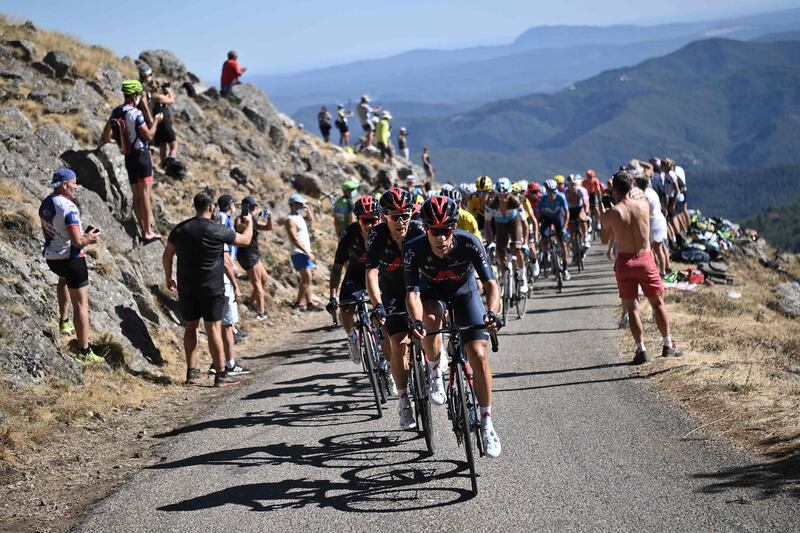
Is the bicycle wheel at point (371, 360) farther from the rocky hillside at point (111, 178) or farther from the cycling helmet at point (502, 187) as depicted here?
the cycling helmet at point (502, 187)

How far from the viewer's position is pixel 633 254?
11.2 m

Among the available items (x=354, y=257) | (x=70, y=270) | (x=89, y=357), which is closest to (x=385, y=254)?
(x=354, y=257)

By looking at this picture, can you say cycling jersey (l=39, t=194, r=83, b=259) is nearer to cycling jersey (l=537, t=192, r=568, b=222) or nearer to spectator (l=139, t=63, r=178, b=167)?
spectator (l=139, t=63, r=178, b=167)

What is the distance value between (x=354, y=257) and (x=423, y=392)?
3.06 meters

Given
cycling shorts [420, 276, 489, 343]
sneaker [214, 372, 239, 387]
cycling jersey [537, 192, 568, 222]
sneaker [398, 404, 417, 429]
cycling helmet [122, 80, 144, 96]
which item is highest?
cycling helmet [122, 80, 144, 96]

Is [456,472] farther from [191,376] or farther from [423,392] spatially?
[191,376]

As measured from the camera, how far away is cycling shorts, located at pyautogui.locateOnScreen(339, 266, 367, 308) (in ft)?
34.6

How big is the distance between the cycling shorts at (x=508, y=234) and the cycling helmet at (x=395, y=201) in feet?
22.7

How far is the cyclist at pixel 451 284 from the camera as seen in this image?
23.2 feet

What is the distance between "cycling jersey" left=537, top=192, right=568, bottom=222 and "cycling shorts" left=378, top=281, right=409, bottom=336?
33.6 feet

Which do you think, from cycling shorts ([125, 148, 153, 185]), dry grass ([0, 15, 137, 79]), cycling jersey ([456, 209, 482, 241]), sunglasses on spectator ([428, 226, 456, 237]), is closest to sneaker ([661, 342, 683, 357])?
cycling jersey ([456, 209, 482, 241])

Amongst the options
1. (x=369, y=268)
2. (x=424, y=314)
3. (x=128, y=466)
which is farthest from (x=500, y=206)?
(x=128, y=466)

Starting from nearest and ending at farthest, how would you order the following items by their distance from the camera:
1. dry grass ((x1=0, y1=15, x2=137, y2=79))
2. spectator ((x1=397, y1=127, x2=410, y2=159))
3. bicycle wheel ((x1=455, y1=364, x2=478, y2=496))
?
bicycle wheel ((x1=455, y1=364, x2=478, y2=496))
dry grass ((x1=0, y1=15, x2=137, y2=79))
spectator ((x1=397, y1=127, x2=410, y2=159))

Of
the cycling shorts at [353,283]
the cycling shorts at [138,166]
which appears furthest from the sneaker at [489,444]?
the cycling shorts at [138,166]
